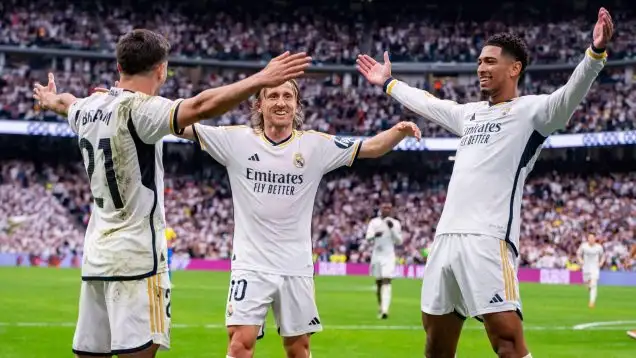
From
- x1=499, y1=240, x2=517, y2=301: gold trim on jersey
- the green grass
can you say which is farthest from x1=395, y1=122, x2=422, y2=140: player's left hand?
the green grass

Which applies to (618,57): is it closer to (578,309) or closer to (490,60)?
(578,309)

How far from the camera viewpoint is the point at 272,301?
765 cm

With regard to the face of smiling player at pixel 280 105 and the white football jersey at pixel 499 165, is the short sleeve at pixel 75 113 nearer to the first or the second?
the face of smiling player at pixel 280 105

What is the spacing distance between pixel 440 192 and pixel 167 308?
48876mm

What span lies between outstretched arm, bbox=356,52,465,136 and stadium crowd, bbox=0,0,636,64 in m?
48.4

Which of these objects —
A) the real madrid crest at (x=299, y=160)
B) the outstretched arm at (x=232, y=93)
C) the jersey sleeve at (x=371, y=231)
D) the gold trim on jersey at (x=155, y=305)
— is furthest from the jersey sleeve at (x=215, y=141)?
the jersey sleeve at (x=371, y=231)

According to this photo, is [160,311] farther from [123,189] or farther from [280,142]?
[280,142]

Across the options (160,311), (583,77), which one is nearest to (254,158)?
(160,311)

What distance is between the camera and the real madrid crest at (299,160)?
25.8ft

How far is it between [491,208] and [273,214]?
169cm

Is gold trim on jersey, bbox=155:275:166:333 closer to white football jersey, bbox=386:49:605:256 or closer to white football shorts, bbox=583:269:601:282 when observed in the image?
white football jersey, bbox=386:49:605:256

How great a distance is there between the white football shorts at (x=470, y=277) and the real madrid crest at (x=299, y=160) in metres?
1.26

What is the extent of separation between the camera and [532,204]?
5103 centimetres

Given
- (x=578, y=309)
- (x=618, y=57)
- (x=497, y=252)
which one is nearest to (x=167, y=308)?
(x=497, y=252)
